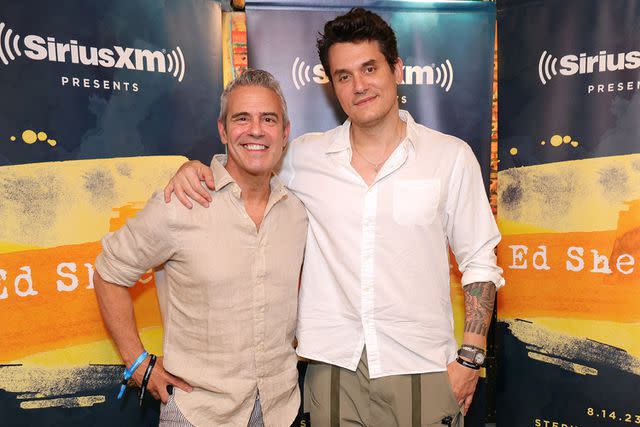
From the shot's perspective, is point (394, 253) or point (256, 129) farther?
point (394, 253)

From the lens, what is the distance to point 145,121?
95.5 inches

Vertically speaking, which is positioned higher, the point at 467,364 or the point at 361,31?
the point at 361,31

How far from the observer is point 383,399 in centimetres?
197

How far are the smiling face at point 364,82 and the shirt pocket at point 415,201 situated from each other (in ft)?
0.90

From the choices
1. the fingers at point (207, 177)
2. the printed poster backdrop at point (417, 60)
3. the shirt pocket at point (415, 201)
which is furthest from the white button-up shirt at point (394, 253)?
the printed poster backdrop at point (417, 60)

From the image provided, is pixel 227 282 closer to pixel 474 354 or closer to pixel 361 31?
pixel 474 354

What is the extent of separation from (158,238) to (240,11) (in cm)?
148

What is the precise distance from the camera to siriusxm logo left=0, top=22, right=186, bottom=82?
2070mm

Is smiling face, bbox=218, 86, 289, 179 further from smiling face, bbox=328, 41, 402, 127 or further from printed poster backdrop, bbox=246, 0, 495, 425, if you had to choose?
printed poster backdrop, bbox=246, 0, 495, 425

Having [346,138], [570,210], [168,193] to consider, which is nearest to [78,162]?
[168,193]

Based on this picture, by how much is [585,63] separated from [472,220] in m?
1.24

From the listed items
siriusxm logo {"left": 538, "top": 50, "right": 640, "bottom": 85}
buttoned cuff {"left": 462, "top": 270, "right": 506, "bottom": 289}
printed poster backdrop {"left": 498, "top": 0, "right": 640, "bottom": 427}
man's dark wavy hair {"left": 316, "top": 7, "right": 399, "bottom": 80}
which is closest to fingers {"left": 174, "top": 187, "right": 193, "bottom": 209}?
man's dark wavy hair {"left": 316, "top": 7, "right": 399, "bottom": 80}

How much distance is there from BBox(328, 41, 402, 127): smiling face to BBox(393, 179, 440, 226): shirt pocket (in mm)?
273

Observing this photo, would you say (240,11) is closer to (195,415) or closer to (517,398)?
(195,415)
